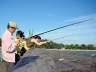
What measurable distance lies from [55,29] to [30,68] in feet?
6.37

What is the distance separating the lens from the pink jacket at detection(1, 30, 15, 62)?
725cm

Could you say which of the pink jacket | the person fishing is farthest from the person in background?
the person fishing

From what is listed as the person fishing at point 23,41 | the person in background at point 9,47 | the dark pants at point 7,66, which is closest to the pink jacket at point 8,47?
the person in background at point 9,47

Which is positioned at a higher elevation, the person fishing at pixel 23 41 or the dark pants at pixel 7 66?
the person fishing at pixel 23 41

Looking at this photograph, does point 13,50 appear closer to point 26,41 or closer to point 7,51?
point 7,51

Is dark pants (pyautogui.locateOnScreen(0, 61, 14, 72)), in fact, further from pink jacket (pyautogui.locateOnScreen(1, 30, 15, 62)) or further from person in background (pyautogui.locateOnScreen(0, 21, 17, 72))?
pink jacket (pyautogui.locateOnScreen(1, 30, 15, 62))

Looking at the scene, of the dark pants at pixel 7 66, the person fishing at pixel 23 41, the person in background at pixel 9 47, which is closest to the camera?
the person in background at pixel 9 47

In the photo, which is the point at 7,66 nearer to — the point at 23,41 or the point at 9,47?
the point at 9,47

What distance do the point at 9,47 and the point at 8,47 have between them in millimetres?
25

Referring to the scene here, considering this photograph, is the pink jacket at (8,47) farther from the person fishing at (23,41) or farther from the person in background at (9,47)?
the person fishing at (23,41)

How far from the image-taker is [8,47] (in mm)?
7234

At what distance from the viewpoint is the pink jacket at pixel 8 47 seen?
725 centimetres

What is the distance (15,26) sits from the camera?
7.24m

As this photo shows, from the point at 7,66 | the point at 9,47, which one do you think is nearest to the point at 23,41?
the point at 7,66
